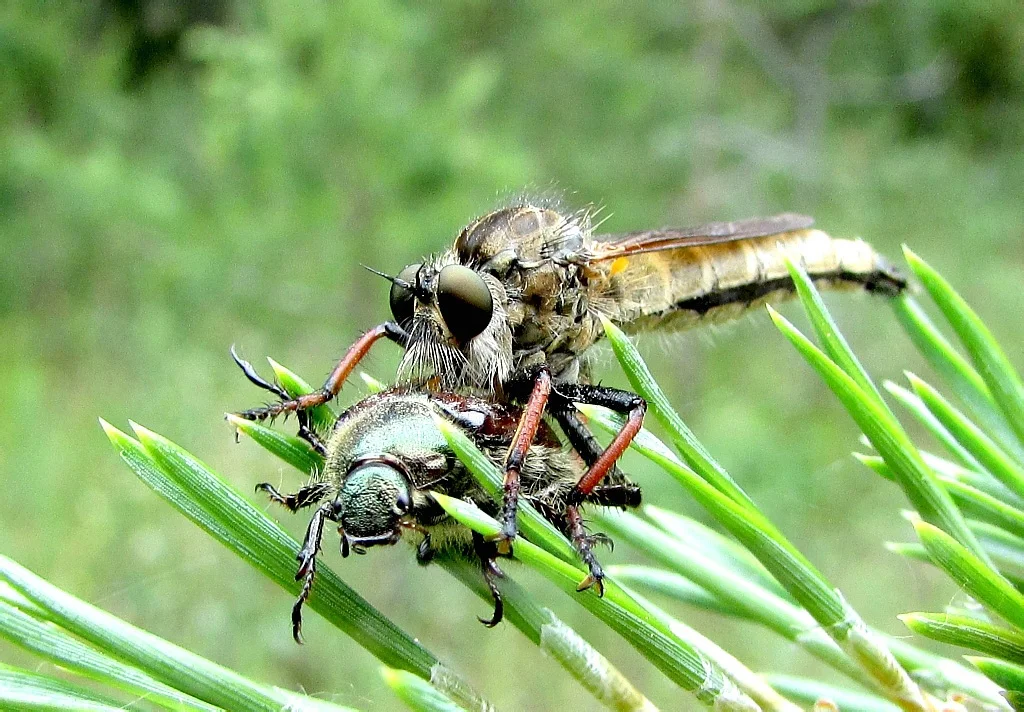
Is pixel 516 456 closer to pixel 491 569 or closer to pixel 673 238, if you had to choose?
pixel 491 569

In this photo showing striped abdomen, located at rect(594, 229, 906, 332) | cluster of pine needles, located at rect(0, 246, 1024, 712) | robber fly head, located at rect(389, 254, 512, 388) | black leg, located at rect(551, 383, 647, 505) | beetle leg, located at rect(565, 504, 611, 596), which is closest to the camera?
cluster of pine needles, located at rect(0, 246, 1024, 712)

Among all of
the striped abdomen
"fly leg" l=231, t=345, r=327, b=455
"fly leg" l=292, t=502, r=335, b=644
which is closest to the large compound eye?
"fly leg" l=231, t=345, r=327, b=455

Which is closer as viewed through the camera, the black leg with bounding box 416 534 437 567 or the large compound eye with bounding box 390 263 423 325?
the black leg with bounding box 416 534 437 567

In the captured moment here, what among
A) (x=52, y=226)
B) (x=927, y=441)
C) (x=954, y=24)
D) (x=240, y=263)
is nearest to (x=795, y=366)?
(x=927, y=441)

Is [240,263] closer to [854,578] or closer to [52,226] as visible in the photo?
[52,226]

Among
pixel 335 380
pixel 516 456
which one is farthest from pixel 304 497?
pixel 335 380

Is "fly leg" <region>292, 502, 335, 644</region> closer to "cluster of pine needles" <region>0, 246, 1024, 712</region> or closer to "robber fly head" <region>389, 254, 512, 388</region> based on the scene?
"cluster of pine needles" <region>0, 246, 1024, 712</region>

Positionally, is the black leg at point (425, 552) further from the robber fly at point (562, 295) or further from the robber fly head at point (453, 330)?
the robber fly head at point (453, 330)
